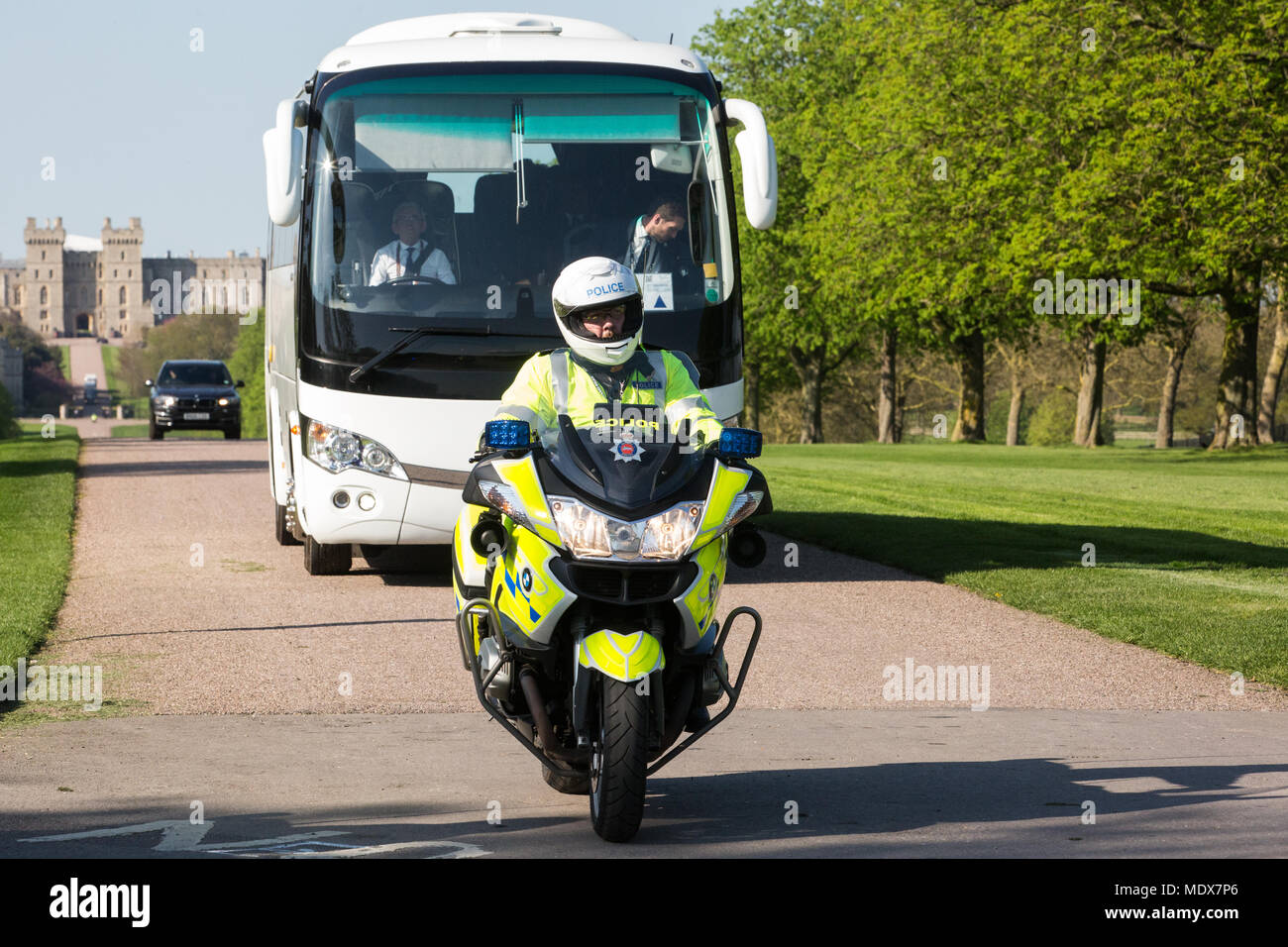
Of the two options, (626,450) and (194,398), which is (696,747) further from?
(194,398)

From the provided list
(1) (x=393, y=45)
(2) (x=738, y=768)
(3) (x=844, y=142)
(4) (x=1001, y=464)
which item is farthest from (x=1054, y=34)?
(2) (x=738, y=768)

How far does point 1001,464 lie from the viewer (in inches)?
1422

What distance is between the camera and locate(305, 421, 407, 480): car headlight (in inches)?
457

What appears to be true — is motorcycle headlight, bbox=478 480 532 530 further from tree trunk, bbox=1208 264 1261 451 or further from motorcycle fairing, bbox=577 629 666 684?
tree trunk, bbox=1208 264 1261 451

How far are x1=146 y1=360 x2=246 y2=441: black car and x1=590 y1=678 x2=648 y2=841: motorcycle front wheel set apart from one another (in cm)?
3555

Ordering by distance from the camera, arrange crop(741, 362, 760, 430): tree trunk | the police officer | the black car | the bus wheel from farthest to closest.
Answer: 1. crop(741, 362, 760, 430): tree trunk
2. the black car
3. the bus wheel
4. the police officer

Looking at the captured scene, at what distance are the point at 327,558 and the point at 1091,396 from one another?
137 feet

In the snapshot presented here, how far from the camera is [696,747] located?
740 cm

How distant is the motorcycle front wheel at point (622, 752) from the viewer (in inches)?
210
